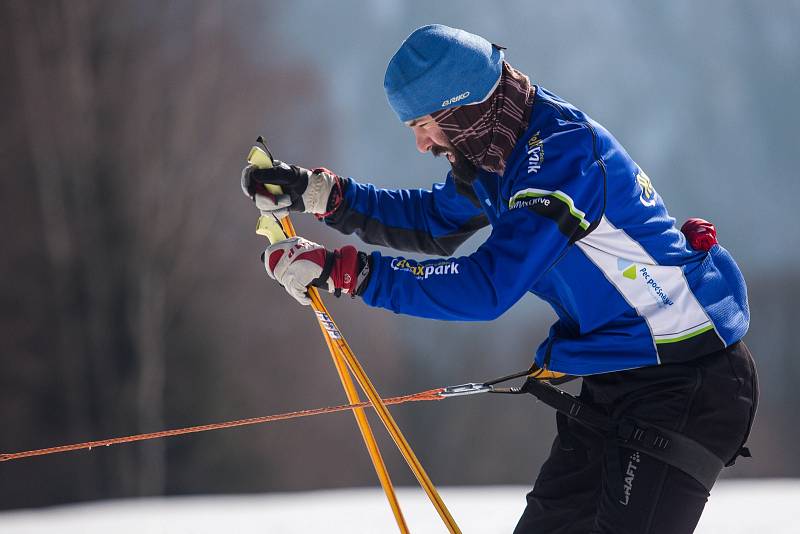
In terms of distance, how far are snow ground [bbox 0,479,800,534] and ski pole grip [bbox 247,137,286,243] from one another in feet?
5.23

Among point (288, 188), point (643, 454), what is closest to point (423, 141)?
point (288, 188)

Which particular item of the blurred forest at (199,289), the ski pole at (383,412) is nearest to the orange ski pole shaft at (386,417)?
the ski pole at (383,412)

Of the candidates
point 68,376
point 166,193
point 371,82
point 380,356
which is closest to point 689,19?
point 371,82

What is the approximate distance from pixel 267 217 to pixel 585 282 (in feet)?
2.66

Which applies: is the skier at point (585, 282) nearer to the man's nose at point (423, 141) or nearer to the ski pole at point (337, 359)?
the man's nose at point (423, 141)

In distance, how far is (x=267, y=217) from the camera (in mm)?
2035

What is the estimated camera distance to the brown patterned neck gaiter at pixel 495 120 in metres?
1.58

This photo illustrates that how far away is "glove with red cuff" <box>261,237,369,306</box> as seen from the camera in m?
1.56

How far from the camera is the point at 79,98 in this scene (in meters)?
7.62

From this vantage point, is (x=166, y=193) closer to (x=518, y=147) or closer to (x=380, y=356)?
(x=380, y=356)

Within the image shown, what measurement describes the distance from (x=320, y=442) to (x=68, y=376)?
229 centimetres

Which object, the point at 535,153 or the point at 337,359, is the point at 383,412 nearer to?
the point at 337,359

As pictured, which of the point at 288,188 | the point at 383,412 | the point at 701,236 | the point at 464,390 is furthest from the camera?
the point at 288,188

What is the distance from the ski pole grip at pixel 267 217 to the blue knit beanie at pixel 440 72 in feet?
1.74
